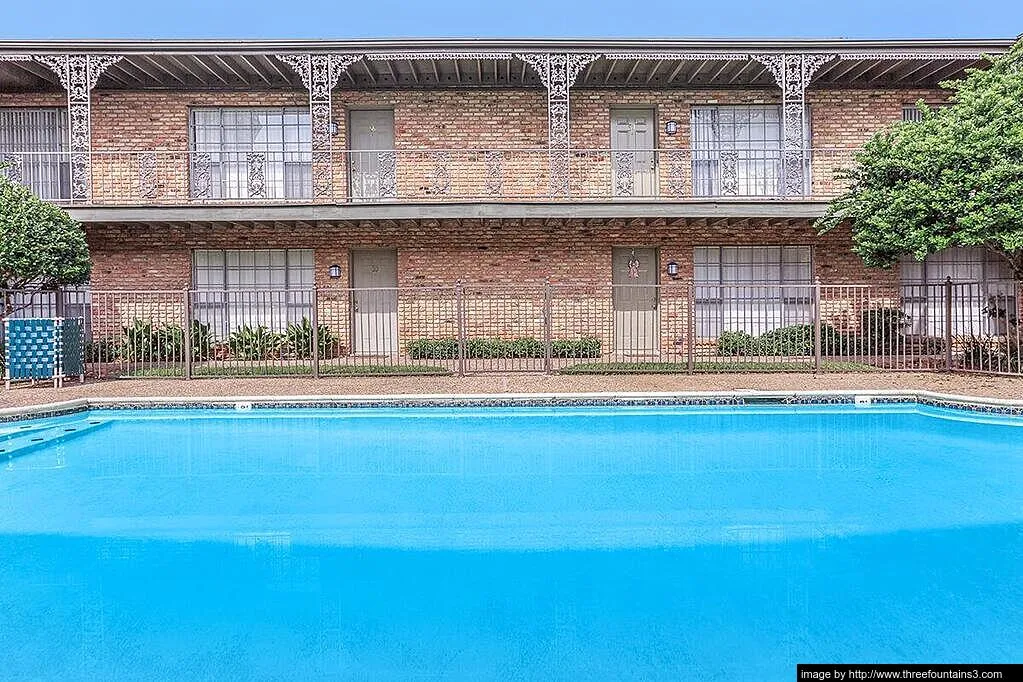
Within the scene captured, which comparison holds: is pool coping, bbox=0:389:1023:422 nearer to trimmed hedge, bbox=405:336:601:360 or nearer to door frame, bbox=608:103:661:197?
trimmed hedge, bbox=405:336:601:360

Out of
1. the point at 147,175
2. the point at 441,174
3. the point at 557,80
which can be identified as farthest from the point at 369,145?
the point at 147,175

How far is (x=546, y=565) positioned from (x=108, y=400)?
8.22 metres

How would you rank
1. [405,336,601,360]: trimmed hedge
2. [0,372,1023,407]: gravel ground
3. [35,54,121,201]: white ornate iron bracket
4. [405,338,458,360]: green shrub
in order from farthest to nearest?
1. [405,338,458,360]: green shrub
2. [405,336,601,360]: trimmed hedge
3. [35,54,121,201]: white ornate iron bracket
4. [0,372,1023,407]: gravel ground

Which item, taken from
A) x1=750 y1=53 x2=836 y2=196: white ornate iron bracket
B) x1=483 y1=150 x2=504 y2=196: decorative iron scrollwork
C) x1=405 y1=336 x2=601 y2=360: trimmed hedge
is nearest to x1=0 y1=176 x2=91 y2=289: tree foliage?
x1=405 y1=336 x2=601 y2=360: trimmed hedge

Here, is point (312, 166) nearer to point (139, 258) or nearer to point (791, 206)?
point (139, 258)

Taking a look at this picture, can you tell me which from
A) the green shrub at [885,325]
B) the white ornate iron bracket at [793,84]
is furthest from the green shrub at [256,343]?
the green shrub at [885,325]

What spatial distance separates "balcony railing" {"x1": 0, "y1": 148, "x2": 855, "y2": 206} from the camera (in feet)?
52.6

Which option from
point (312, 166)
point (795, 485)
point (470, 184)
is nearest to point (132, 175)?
point (312, 166)

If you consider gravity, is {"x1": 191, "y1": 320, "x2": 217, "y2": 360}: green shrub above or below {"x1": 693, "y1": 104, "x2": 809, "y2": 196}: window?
below

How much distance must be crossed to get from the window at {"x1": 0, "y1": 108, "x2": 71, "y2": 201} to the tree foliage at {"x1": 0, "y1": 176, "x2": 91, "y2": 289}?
3.99m

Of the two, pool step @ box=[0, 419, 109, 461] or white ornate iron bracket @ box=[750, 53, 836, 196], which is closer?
Answer: pool step @ box=[0, 419, 109, 461]

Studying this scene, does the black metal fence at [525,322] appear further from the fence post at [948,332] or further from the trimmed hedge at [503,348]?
the fence post at [948,332]

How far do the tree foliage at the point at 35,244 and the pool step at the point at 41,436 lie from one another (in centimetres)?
328

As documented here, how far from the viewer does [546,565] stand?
4.54 m
